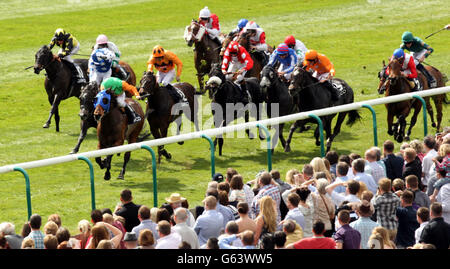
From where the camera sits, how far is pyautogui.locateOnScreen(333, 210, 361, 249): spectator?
33.1 feet

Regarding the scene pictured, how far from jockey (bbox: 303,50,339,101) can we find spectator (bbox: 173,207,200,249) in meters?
8.55

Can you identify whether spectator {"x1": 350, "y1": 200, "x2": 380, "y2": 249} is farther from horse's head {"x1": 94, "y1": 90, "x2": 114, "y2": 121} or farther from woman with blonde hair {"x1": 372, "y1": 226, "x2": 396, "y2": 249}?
horse's head {"x1": 94, "y1": 90, "x2": 114, "y2": 121}

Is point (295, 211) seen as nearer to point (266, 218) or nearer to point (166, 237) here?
point (266, 218)

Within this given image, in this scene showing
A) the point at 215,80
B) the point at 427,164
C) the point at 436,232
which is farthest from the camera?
the point at 215,80

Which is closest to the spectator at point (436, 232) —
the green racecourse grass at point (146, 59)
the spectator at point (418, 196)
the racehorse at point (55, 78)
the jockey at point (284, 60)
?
the spectator at point (418, 196)

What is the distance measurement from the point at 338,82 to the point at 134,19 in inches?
526

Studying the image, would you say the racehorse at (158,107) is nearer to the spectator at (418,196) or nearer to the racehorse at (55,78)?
the racehorse at (55,78)

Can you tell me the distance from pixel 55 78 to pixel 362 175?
10.3 metres

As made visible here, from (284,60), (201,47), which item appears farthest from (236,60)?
(201,47)

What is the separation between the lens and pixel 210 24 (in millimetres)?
22922

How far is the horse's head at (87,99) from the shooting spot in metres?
17.0
